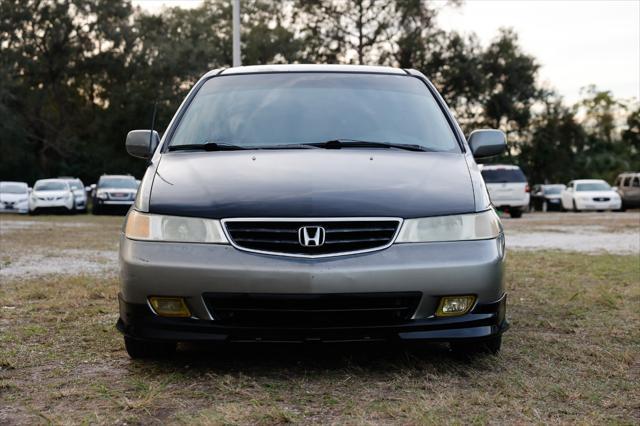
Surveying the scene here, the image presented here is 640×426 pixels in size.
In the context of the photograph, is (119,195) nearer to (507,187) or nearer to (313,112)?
(507,187)

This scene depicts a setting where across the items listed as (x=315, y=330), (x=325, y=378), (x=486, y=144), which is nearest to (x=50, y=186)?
(x=486, y=144)

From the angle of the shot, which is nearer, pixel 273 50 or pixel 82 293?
pixel 82 293

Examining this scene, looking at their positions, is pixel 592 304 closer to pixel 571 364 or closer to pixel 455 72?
pixel 571 364

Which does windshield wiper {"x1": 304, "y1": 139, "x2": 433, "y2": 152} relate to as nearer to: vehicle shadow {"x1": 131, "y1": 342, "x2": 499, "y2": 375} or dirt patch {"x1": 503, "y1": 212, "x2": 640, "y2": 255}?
vehicle shadow {"x1": 131, "y1": 342, "x2": 499, "y2": 375}

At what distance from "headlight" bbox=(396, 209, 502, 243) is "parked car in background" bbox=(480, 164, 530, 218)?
2316 centimetres

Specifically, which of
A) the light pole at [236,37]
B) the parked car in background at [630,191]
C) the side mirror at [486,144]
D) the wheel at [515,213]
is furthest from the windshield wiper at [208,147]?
the parked car in background at [630,191]

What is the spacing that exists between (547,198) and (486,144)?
3750cm

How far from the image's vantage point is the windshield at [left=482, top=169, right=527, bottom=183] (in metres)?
27.1

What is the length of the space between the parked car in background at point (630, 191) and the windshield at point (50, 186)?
23232mm

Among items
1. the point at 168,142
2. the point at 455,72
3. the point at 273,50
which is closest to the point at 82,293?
the point at 168,142

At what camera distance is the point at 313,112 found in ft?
16.6

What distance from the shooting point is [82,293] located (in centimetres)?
709

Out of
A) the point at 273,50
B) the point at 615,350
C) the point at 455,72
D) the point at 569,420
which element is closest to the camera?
the point at 569,420

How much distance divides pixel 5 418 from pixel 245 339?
107 centimetres
